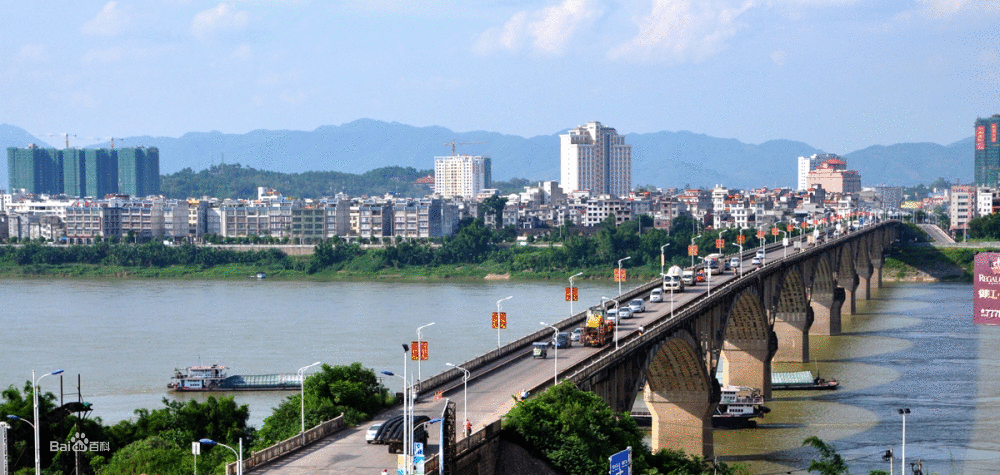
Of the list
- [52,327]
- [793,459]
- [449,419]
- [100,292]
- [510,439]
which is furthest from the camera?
[100,292]

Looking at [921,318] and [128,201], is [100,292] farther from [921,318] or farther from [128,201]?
[128,201]

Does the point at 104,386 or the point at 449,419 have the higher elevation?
the point at 449,419

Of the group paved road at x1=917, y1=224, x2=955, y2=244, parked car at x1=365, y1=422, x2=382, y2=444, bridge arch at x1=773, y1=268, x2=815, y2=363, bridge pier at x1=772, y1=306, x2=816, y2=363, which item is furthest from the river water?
paved road at x1=917, y1=224, x2=955, y2=244

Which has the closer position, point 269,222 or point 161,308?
point 161,308

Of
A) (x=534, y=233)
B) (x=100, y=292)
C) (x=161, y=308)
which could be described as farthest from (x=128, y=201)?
(x=161, y=308)

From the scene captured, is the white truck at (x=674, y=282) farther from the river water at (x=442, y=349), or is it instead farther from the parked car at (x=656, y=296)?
the river water at (x=442, y=349)

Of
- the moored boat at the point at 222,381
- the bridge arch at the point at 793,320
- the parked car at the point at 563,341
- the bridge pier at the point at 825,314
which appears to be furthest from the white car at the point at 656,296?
the bridge pier at the point at 825,314

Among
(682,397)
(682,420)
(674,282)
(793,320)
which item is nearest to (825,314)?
(793,320)
